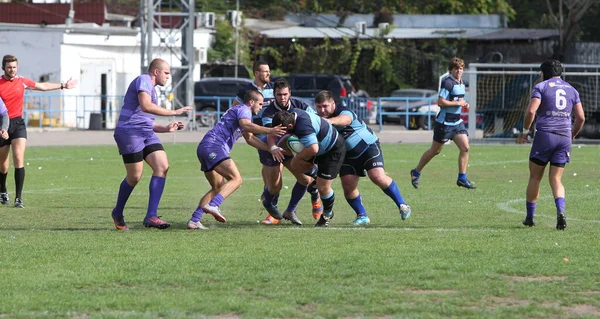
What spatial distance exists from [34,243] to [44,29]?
3399 centimetres

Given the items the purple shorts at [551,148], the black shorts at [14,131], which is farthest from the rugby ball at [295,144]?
the black shorts at [14,131]

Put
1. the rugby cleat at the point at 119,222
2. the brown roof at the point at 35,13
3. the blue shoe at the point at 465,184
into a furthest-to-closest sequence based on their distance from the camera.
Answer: the brown roof at the point at 35,13
the blue shoe at the point at 465,184
the rugby cleat at the point at 119,222

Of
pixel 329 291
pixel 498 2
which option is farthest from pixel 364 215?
pixel 498 2

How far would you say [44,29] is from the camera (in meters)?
43.2

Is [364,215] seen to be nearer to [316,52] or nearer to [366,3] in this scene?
[316,52]

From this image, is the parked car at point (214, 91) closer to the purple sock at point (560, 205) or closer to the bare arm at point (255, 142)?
the bare arm at point (255, 142)

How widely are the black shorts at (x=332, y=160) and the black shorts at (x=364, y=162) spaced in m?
0.36

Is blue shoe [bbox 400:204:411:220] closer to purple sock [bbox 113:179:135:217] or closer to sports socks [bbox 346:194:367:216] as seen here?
sports socks [bbox 346:194:367:216]

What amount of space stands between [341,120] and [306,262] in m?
2.87

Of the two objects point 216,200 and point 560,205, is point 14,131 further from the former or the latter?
point 560,205

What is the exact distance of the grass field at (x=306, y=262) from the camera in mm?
7398

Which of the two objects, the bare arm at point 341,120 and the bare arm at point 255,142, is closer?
the bare arm at point 341,120

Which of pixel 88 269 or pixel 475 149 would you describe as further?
pixel 475 149

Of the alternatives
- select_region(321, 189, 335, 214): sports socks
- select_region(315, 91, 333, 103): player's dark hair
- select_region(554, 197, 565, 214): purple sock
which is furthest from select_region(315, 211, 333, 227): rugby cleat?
select_region(554, 197, 565, 214): purple sock
